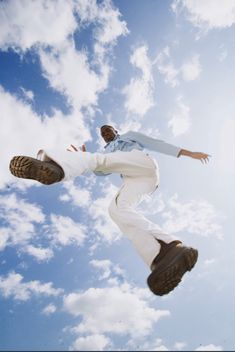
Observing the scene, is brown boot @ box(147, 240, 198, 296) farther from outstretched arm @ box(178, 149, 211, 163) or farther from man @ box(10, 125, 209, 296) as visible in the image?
outstretched arm @ box(178, 149, 211, 163)

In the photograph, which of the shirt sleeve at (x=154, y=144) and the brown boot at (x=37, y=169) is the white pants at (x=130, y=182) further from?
the shirt sleeve at (x=154, y=144)

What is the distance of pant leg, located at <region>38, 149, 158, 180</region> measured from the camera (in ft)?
14.1

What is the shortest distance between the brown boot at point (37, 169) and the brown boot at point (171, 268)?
60.2 inches

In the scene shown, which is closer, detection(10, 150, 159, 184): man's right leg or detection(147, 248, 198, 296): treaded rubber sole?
detection(147, 248, 198, 296): treaded rubber sole

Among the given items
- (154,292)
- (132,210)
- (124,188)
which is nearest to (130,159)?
(124,188)

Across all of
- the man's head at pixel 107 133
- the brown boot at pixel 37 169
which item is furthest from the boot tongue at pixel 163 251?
the man's head at pixel 107 133

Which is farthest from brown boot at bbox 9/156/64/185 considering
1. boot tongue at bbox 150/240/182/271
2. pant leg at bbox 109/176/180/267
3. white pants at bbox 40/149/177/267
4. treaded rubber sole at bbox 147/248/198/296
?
treaded rubber sole at bbox 147/248/198/296

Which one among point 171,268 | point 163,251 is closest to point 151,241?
point 163,251

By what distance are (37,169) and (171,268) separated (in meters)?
1.86

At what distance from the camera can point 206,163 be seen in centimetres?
509

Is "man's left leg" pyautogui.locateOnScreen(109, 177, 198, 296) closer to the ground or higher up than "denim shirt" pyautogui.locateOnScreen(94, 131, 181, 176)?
closer to the ground

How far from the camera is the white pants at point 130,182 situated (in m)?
4.29

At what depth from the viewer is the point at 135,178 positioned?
17.0ft

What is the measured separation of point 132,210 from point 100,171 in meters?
0.71
